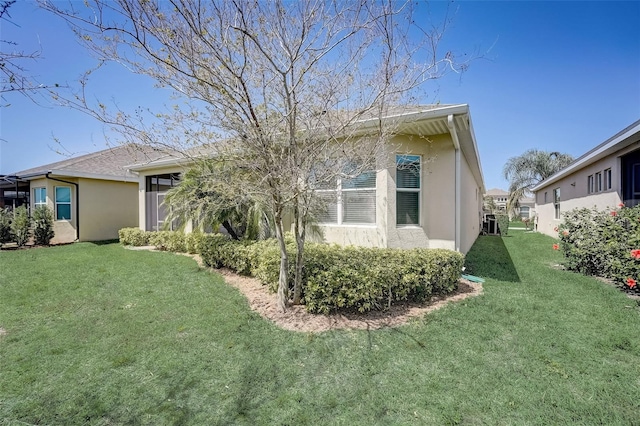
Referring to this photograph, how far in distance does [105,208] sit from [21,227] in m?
3.24

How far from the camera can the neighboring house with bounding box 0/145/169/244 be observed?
1430 centimetres

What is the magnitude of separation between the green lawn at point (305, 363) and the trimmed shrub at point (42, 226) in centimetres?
916

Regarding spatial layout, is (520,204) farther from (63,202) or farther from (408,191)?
(63,202)

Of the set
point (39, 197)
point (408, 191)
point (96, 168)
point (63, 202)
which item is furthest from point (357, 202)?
point (39, 197)

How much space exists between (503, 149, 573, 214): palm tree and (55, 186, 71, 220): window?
36.9 metres

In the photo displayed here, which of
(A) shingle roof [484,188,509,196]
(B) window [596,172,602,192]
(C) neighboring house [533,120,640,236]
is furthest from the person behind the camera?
(A) shingle roof [484,188,509,196]

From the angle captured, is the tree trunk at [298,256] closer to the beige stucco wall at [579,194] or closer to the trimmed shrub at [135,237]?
the beige stucco wall at [579,194]

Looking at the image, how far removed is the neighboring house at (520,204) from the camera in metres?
40.3

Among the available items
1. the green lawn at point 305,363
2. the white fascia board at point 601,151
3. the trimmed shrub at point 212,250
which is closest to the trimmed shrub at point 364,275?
the green lawn at point 305,363

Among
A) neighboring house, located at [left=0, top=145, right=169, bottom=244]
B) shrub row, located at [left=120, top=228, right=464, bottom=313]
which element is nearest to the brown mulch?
shrub row, located at [left=120, top=228, right=464, bottom=313]

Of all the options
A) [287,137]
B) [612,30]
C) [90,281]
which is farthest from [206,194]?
[612,30]

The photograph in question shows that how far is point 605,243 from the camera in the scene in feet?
24.8

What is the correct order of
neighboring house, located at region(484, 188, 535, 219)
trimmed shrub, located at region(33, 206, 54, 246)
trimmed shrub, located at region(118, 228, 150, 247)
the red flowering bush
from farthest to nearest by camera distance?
neighboring house, located at region(484, 188, 535, 219) → trimmed shrub, located at region(33, 206, 54, 246) → trimmed shrub, located at region(118, 228, 150, 247) → the red flowering bush

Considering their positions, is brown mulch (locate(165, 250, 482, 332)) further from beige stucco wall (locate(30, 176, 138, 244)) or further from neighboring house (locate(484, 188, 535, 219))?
neighboring house (locate(484, 188, 535, 219))
